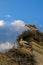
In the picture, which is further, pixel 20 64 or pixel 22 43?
pixel 22 43

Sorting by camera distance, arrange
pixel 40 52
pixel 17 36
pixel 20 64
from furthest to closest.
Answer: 1. pixel 17 36
2. pixel 40 52
3. pixel 20 64

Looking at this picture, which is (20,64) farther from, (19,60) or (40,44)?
(40,44)

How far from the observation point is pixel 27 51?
1841 cm

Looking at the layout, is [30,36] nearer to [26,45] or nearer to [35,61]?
[26,45]

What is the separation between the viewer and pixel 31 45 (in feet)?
63.7

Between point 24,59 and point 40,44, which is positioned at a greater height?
point 40,44

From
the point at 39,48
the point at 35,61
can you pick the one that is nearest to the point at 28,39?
the point at 39,48

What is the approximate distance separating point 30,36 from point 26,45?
1.35 m

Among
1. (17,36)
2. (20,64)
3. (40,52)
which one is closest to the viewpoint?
(20,64)

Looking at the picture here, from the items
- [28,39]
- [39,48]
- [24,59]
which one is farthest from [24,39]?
[24,59]

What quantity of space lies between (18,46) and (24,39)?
1.33 meters

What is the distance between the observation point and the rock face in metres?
17.5

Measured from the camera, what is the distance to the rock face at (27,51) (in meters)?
17.5

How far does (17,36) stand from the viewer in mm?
20469
